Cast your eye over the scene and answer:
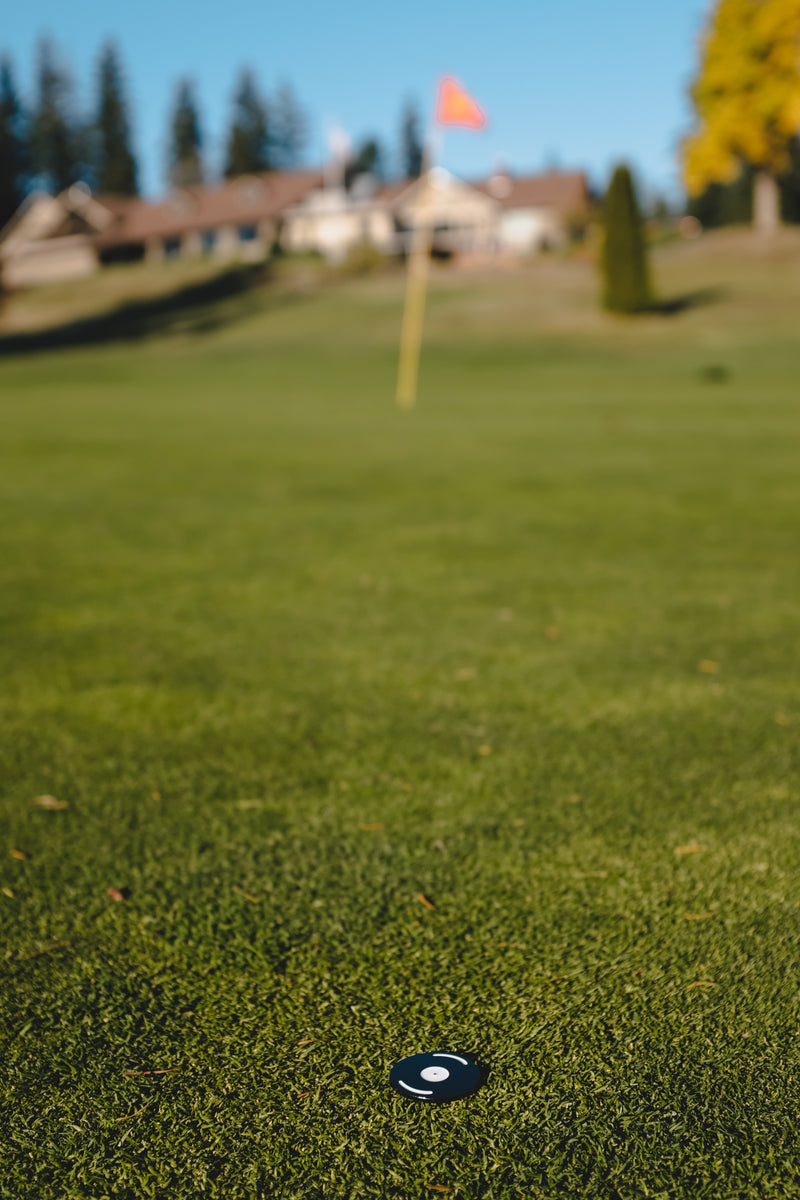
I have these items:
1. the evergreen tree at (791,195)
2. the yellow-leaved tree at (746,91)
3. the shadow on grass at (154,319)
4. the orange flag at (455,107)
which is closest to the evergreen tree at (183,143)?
the shadow on grass at (154,319)

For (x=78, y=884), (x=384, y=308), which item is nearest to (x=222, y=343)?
(x=384, y=308)

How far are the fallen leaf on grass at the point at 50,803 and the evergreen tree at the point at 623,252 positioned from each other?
27.5 m

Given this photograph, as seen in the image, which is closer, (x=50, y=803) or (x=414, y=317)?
(x=50, y=803)

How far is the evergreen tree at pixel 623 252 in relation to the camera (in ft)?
90.6

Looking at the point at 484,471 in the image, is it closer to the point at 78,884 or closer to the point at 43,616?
Answer: the point at 43,616

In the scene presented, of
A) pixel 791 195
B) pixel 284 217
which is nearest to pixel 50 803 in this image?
pixel 791 195

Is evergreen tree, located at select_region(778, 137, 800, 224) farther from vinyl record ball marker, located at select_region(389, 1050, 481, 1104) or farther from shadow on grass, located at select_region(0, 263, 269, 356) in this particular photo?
vinyl record ball marker, located at select_region(389, 1050, 481, 1104)

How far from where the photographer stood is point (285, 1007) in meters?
2.04

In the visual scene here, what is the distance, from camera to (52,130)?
8188 centimetres

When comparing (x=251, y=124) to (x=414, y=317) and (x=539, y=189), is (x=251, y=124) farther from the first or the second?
(x=414, y=317)

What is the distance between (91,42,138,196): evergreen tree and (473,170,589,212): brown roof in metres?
31.4

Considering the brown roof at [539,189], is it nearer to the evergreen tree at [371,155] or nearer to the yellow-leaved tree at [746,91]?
the yellow-leaved tree at [746,91]

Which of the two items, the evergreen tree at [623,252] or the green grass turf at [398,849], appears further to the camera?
the evergreen tree at [623,252]

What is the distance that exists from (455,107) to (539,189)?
199 feet
